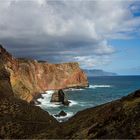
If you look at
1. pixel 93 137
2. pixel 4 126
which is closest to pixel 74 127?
pixel 93 137

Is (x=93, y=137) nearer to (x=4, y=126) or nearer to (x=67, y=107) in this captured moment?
(x=4, y=126)

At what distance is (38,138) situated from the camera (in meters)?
12.7

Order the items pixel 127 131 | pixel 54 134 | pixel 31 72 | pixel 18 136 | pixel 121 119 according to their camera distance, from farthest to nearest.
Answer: pixel 31 72
pixel 18 136
pixel 54 134
pixel 121 119
pixel 127 131

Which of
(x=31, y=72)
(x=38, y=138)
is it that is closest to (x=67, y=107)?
(x=31, y=72)

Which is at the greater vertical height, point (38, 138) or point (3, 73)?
point (3, 73)

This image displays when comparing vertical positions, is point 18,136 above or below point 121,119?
below

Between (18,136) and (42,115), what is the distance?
391 centimetres

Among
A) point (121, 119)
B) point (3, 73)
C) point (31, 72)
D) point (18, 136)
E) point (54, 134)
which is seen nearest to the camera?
point (121, 119)

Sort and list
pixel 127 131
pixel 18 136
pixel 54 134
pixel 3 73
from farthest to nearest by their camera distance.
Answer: pixel 3 73 < pixel 18 136 < pixel 54 134 < pixel 127 131

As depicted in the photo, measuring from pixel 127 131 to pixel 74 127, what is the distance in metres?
2.58

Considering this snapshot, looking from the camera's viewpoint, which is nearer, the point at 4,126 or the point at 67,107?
the point at 4,126

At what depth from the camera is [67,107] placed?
10881 centimetres

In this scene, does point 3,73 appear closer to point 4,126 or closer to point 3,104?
point 3,104

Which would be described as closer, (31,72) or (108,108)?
(108,108)
